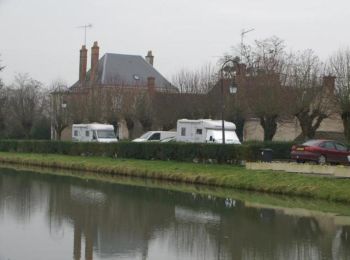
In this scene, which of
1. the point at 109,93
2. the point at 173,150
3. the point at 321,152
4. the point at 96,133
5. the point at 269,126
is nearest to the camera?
the point at 321,152

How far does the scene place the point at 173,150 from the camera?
37531 mm

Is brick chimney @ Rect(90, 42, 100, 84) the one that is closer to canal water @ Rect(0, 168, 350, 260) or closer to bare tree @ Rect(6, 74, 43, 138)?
bare tree @ Rect(6, 74, 43, 138)

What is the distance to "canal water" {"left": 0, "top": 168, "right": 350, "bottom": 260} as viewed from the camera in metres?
13.3

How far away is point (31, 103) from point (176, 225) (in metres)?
53.2

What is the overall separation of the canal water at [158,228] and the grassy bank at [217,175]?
321cm

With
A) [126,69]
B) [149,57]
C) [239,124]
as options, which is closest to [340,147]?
[239,124]

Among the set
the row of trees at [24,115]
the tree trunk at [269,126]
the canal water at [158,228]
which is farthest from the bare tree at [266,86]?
the row of trees at [24,115]

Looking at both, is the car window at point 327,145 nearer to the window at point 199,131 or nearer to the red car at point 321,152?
the red car at point 321,152

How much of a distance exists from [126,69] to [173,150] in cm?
3705

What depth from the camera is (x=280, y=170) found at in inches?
1168

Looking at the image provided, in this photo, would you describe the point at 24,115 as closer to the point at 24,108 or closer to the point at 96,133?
the point at 24,108

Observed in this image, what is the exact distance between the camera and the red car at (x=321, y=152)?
31.1 m

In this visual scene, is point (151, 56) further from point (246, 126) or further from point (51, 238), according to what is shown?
point (51, 238)

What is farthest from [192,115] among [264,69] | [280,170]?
[280,170]
